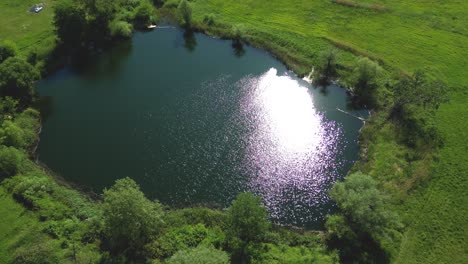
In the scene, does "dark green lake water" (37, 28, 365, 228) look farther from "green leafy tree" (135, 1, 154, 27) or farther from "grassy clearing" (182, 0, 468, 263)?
"green leafy tree" (135, 1, 154, 27)

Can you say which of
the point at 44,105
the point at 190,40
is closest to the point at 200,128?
the point at 44,105

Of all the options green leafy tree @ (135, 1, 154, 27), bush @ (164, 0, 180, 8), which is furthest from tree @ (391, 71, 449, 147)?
green leafy tree @ (135, 1, 154, 27)

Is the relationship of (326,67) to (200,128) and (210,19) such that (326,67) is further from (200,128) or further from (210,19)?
(210,19)

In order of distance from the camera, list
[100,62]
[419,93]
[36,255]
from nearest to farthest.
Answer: [36,255], [419,93], [100,62]

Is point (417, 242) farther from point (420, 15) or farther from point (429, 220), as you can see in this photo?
point (420, 15)

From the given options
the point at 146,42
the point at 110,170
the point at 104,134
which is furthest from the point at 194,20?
the point at 110,170
